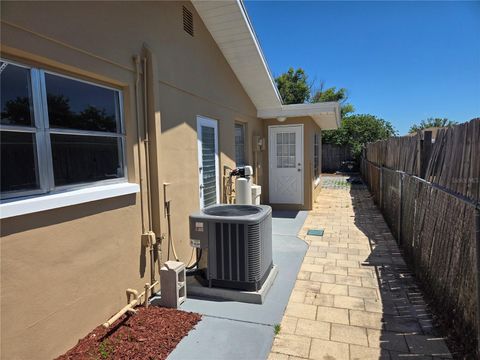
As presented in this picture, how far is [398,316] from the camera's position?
121 inches

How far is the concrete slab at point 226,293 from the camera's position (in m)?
3.36

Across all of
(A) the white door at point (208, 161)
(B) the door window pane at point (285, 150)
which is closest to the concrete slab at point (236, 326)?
(A) the white door at point (208, 161)

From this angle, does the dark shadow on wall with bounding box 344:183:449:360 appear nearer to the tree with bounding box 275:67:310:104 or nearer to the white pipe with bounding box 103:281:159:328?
the white pipe with bounding box 103:281:159:328

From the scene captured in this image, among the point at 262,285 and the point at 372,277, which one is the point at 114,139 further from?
the point at 372,277

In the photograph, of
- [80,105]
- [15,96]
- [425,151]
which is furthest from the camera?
[425,151]

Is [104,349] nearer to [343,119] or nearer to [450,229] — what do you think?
[450,229]

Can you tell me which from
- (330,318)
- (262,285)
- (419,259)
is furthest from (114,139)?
(419,259)

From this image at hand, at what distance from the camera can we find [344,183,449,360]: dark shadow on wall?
8.34ft

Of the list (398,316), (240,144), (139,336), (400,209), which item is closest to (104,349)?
(139,336)

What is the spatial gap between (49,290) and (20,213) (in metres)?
0.66

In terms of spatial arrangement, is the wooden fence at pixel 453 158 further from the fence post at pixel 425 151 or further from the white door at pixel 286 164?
the white door at pixel 286 164

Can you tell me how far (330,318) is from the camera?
121 inches

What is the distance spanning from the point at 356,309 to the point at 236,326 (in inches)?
53.0

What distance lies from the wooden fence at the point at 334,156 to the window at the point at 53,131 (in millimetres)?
20768
